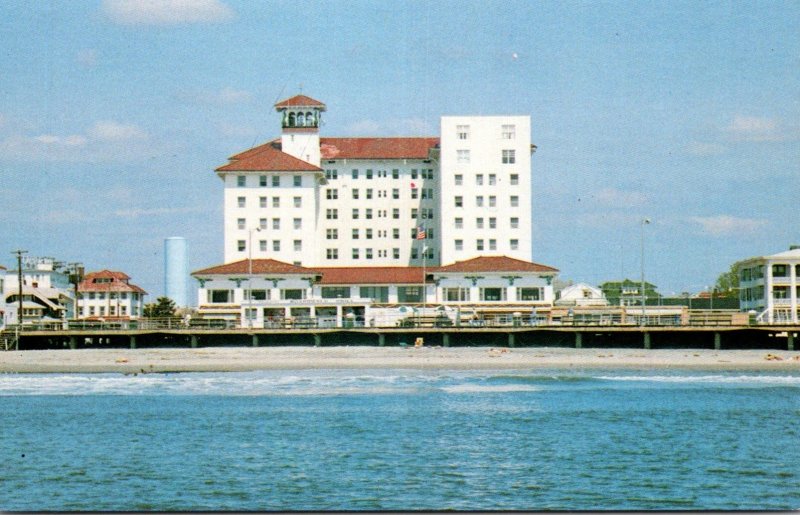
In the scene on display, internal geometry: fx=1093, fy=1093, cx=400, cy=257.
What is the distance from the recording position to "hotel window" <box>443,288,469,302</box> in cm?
8700

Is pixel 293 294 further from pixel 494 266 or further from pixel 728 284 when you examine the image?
pixel 728 284

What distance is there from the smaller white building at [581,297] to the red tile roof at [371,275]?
12990mm

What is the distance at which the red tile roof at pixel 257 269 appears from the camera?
8625 cm

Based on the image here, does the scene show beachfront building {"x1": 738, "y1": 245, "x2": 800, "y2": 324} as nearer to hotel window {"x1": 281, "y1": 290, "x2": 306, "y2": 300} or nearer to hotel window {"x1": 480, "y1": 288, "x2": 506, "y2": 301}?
hotel window {"x1": 480, "y1": 288, "x2": 506, "y2": 301}

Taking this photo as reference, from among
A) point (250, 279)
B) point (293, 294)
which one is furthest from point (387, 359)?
point (293, 294)

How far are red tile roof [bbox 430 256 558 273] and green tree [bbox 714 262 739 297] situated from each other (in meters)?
54.3

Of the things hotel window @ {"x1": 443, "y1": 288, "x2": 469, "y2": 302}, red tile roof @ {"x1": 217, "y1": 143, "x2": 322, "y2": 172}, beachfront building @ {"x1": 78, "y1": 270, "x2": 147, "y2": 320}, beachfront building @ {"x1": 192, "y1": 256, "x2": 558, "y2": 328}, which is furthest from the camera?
beachfront building @ {"x1": 78, "y1": 270, "x2": 147, "y2": 320}

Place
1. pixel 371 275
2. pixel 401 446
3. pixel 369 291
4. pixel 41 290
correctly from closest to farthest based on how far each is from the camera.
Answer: pixel 401 446, pixel 369 291, pixel 371 275, pixel 41 290

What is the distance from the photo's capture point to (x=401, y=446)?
30062 mm

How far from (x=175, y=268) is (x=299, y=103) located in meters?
19.8


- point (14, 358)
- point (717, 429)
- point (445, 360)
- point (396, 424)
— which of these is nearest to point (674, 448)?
point (717, 429)

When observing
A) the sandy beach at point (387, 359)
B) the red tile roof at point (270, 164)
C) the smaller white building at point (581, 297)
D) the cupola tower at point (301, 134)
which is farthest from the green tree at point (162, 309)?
the smaller white building at point (581, 297)

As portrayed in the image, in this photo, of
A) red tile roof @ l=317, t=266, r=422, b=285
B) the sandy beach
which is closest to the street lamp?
red tile roof @ l=317, t=266, r=422, b=285

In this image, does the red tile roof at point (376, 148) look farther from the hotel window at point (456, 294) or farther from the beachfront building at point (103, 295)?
the beachfront building at point (103, 295)
